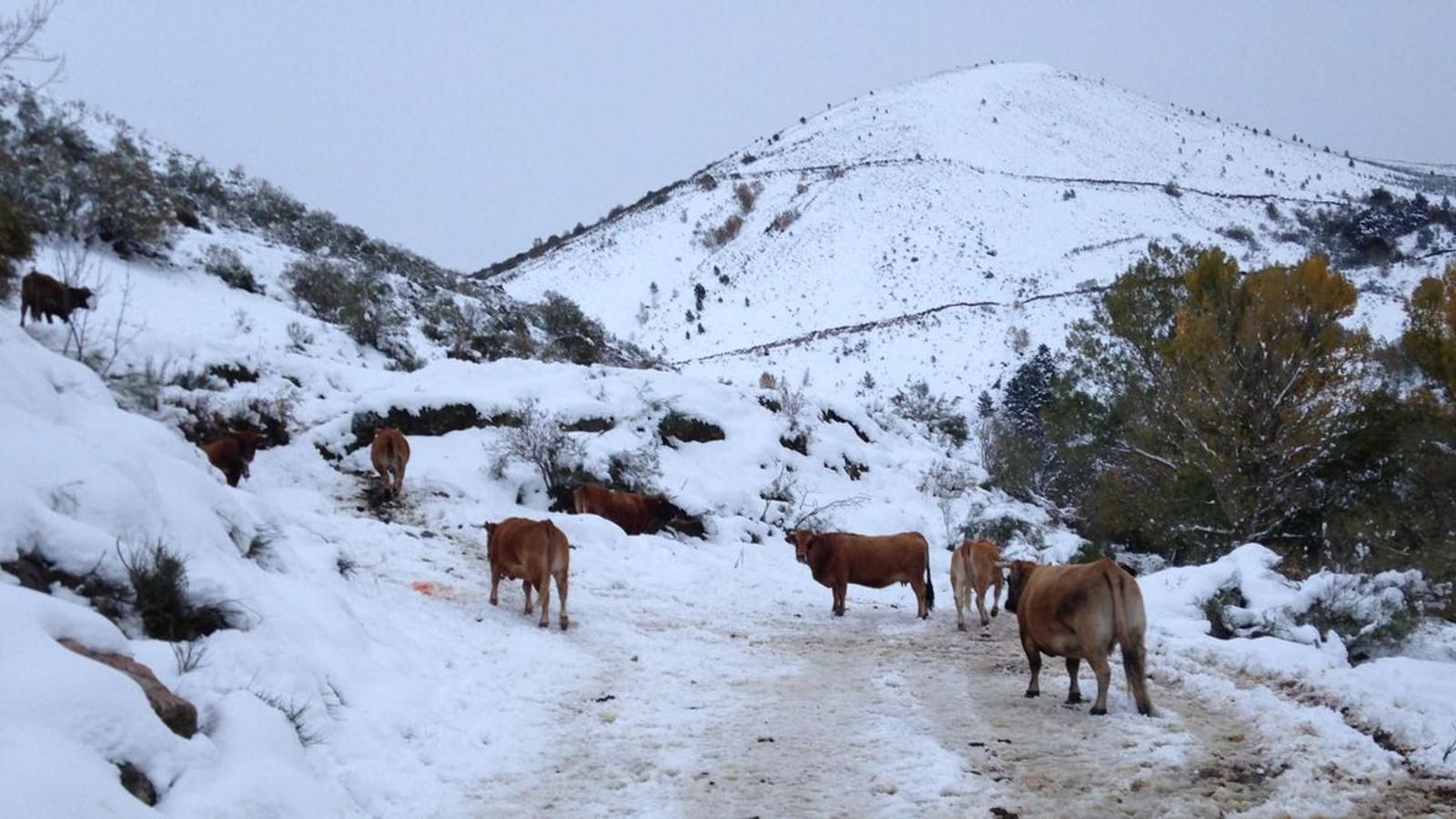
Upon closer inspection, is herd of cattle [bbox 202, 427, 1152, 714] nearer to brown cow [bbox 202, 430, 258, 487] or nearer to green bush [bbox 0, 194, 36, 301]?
brown cow [bbox 202, 430, 258, 487]

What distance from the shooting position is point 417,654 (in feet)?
25.1

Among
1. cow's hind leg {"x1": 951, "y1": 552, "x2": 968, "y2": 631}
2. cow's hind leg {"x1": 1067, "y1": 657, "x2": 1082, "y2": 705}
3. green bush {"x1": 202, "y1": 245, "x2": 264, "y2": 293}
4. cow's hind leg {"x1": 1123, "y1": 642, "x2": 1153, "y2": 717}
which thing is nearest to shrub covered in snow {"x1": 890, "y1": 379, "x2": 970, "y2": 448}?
cow's hind leg {"x1": 951, "y1": 552, "x2": 968, "y2": 631}

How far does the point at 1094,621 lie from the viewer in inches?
275

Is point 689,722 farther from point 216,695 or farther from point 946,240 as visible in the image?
point 946,240

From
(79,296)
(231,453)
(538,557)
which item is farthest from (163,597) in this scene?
(79,296)

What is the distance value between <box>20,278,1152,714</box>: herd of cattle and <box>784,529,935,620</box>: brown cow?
0.04ft

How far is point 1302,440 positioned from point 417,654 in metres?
19.0

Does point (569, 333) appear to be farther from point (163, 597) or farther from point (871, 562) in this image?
point (163, 597)

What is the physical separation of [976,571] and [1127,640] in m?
4.63

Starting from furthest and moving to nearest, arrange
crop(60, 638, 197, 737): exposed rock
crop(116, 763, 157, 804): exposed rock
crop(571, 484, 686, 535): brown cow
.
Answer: crop(571, 484, 686, 535): brown cow < crop(60, 638, 197, 737): exposed rock < crop(116, 763, 157, 804): exposed rock

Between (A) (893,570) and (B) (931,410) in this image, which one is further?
(B) (931,410)

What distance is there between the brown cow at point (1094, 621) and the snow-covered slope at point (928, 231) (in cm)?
3672

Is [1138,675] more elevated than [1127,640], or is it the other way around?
[1127,640]

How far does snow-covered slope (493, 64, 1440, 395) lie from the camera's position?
50281 mm
